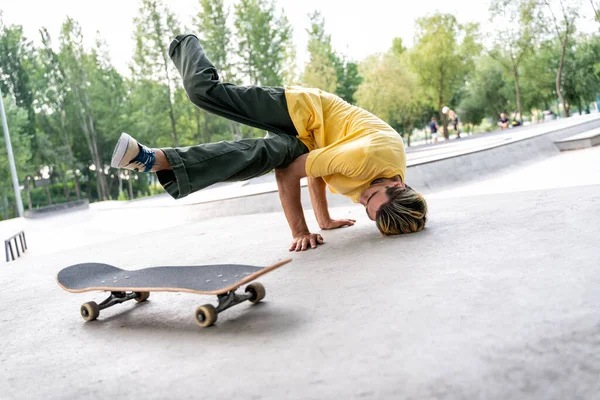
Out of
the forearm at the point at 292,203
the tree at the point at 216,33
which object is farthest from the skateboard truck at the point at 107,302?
the tree at the point at 216,33

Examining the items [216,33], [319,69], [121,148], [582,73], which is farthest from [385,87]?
[121,148]

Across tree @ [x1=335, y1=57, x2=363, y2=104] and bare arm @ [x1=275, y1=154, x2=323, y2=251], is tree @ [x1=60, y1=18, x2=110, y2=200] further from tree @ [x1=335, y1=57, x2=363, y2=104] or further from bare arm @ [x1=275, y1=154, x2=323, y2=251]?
bare arm @ [x1=275, y1=154, x2=323, y2=251]

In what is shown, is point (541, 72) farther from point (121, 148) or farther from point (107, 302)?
point (107, 302)

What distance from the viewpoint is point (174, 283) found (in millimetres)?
2205

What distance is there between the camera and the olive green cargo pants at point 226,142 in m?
3.27

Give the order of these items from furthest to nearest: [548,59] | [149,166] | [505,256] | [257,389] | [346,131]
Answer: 1. [548,59]
2. [346,131]
3. [149,166]
4. [505,256]
5. [257,389]

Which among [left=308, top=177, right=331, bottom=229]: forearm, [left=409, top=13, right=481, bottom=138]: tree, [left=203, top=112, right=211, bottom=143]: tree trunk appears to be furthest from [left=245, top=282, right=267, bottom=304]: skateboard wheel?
[left=203, top=112, right=211, bottom=143]: tree trunk

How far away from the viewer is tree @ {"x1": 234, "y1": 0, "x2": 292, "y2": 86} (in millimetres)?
30438

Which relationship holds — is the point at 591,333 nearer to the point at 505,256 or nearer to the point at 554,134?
the point at 505,256

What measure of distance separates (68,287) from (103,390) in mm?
1123

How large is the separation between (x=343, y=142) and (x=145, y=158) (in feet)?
4.41

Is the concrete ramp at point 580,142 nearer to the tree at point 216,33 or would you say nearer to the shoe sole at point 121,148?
the shoe sole at point 121,148

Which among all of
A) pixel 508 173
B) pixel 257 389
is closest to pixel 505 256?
pixel 257 389

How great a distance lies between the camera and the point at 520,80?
46.2 m
